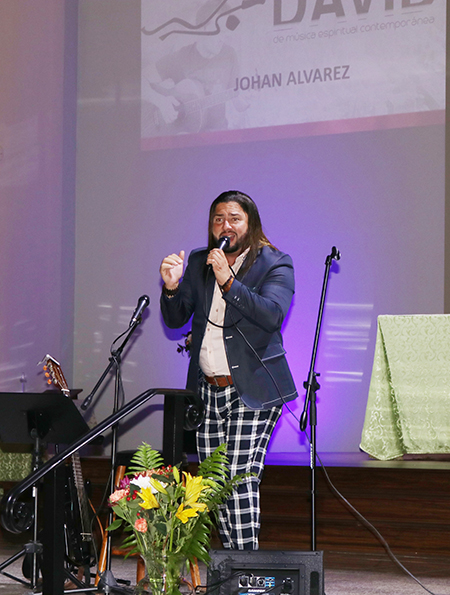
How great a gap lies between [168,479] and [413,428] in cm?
214

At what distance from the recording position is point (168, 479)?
135 cm

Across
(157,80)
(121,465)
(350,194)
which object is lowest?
(121,465)

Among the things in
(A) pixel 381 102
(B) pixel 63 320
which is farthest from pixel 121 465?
(A) pixel 381 102

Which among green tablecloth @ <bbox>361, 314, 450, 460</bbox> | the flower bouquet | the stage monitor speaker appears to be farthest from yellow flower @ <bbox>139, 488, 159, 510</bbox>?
green tablecloth @ <bbox>361, 314, 450, 460</bbox>

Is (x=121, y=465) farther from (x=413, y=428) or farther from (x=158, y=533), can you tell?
(x=158, y=533)

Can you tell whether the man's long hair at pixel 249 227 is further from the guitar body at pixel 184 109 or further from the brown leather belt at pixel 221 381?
the guitar body at pixel 184 109

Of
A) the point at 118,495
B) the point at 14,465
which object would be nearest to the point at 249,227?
the point at 118,495

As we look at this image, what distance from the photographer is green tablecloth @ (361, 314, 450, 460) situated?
3207mm

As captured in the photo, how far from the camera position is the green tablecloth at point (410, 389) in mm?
3207

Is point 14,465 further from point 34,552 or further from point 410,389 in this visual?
point 410,389

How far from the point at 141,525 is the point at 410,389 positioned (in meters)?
2.22

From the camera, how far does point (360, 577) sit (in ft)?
9.45

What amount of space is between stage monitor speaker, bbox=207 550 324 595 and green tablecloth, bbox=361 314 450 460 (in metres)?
1.53

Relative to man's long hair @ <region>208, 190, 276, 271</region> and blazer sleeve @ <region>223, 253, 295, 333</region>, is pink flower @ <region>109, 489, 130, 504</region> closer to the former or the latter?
blazer sleeve @ <region>223, 253, 295, 333</region>
